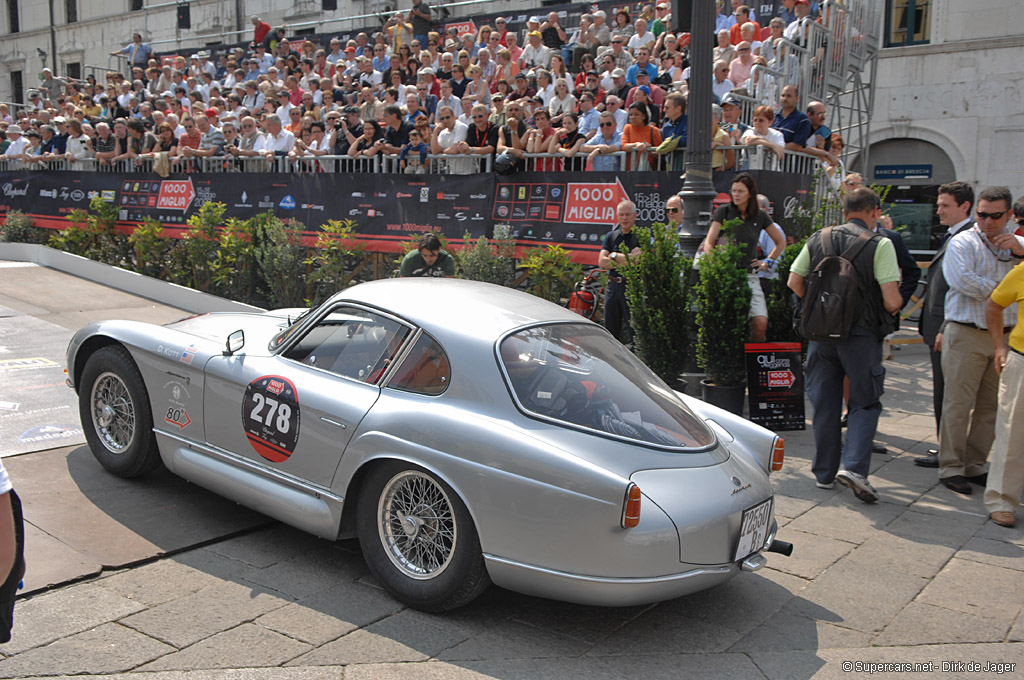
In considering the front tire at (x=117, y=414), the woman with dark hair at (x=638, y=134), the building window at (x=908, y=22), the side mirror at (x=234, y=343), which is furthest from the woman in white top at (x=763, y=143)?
the building window at (x=908, y=22)

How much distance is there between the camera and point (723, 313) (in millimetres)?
7137

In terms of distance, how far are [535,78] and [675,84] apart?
11.8ft

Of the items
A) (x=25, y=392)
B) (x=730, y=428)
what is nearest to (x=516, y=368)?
(x=730, y=428)

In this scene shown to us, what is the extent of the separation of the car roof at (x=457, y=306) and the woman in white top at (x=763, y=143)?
519cm

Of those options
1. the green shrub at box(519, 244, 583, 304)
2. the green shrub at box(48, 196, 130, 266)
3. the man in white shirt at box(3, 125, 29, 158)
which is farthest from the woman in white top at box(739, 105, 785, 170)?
the man in white shirt at box(3, 125, 29, 158)

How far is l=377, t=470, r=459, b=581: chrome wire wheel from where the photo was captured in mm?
3906

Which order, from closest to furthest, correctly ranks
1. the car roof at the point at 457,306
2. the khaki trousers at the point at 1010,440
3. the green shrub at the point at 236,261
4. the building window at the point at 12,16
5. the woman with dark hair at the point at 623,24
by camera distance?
the car roof at the point at 457,306 < the khaki trousers at the point at 1010,440 < the green shrub at the point at 236,261 < the woman with dark hair at the point at 623,24 < the building window at the point at 12,16

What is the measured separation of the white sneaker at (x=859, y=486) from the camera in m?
5.54

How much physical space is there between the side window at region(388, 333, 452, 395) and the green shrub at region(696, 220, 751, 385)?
11.6ft

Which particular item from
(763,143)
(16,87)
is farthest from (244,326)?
(16,87)

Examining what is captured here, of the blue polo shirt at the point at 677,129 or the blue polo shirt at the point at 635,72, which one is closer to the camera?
the blue polo shirt at the point at 677,129

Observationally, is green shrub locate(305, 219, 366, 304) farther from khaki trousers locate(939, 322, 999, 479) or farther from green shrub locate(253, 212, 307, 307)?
khaki trousers locate(939, 322, 999, 479)

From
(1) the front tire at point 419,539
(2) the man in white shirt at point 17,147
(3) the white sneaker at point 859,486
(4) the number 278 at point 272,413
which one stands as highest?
(2) the man in white shirt at point 17,147

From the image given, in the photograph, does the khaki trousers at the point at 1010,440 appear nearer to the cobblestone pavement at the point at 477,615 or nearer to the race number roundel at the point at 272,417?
the cobblestone pavement at the point at 477,615
